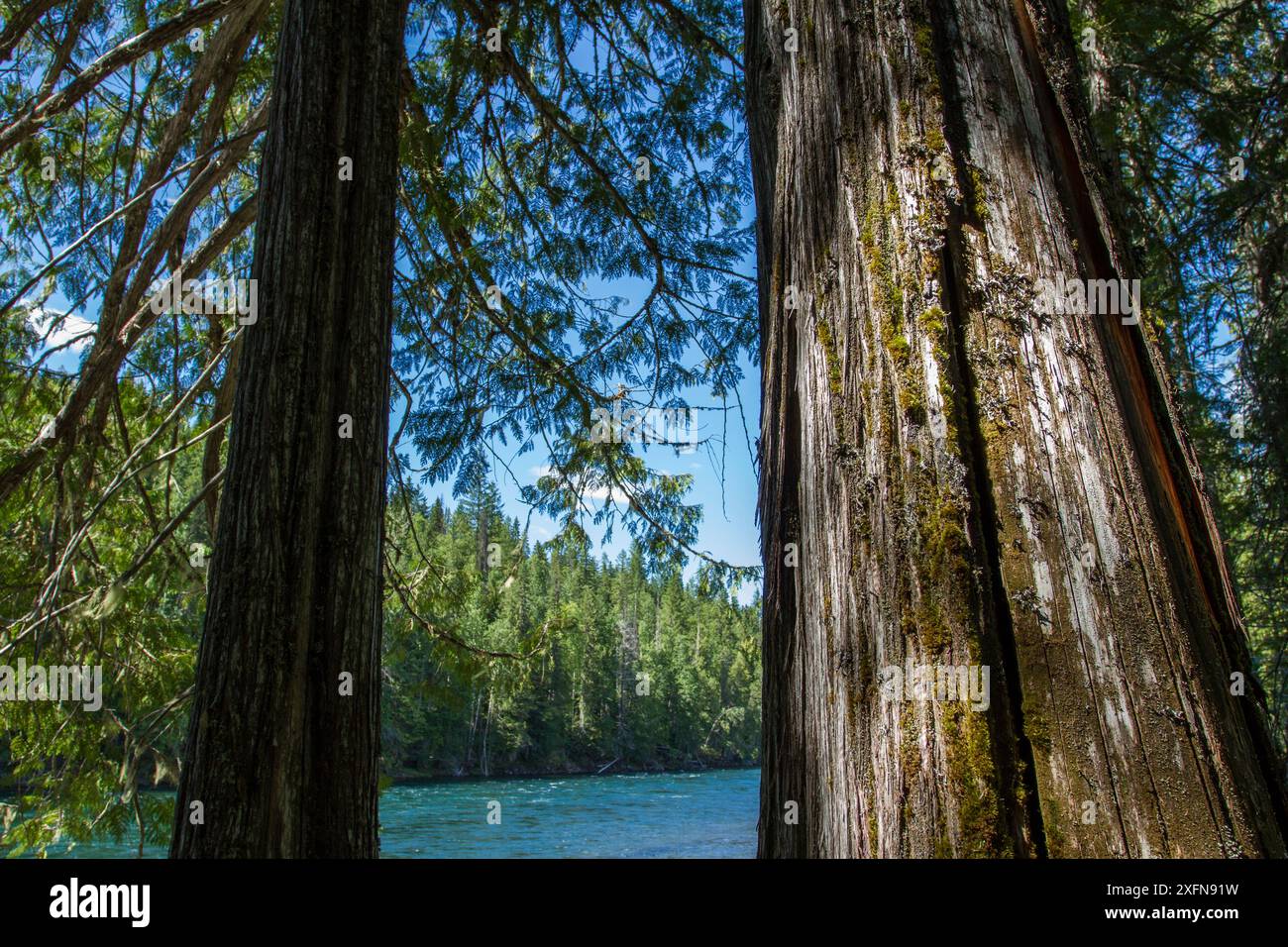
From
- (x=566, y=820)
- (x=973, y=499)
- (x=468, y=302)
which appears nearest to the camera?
(x=973, y=499)

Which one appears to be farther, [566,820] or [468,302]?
[566,820]

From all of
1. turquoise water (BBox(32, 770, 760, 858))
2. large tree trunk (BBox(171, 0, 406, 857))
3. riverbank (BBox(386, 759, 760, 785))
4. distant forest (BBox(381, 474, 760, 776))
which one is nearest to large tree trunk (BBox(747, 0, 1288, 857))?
large tree trunk (BBox(171, 0, 406, 857))

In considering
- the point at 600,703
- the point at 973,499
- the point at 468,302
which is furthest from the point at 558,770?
the point at 973,499

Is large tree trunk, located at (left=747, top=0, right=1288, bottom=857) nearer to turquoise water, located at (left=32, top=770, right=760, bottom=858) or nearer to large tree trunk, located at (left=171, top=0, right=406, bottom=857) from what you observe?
large tree trunk, located at (left=171, top=0, right=406, bottom=857)

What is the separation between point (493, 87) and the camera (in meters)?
4.31

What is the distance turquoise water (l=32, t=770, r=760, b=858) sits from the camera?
1639 centimetres

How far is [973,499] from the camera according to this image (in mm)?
956

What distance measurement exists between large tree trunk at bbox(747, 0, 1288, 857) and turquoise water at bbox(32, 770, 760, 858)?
34.6 ft

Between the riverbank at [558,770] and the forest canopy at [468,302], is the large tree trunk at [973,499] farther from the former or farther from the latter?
the riverbank at [558,770]

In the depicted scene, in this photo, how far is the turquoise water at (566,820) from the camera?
1639 centimetres

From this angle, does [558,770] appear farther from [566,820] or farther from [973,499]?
[973,499]

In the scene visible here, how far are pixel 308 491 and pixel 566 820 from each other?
2148cm

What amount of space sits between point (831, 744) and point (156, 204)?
14.4ft

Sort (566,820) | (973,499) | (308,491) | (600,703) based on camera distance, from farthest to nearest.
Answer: (600,703) < (566,820) < (308,491) < (973,499)
